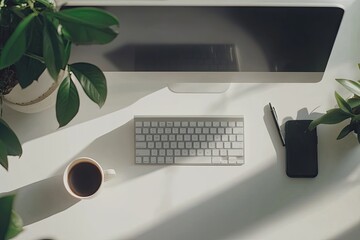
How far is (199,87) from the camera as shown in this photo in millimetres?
1218

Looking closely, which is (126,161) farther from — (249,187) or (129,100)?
(249,187)

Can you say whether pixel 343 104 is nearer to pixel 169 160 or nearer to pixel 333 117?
pixel 333 117

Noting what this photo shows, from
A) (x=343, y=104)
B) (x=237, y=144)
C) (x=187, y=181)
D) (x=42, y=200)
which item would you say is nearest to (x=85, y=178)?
(x=42, y=200)

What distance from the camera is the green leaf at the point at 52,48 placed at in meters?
0.71

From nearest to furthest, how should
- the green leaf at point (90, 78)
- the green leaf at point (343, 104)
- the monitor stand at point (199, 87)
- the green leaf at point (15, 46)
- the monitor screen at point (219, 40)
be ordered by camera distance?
the green leaf at point (15, 46)
the green leaf at point (90, 78)
the monitor screen at point (219, 40)
the green leaf at point (343, 104)
the monitor stand at point (199, 87)

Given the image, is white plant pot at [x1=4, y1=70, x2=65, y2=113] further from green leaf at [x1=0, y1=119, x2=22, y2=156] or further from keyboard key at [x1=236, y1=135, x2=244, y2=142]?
keyboard key at [x1=236, y1=135, x2=244, y2=142]

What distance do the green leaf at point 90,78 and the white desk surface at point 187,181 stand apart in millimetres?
334

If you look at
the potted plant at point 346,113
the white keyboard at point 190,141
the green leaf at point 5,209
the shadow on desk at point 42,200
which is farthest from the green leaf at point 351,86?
the green leaf at point 5,209

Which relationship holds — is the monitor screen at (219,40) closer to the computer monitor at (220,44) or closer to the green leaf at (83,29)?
the computer monitor at (220,44)

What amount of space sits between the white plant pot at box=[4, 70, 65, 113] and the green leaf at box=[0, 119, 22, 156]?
0.23 meters

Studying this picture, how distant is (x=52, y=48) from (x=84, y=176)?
49cm

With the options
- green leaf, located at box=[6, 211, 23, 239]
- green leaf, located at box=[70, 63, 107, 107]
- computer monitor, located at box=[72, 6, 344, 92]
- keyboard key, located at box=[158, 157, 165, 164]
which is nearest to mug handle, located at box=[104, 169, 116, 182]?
keyboard key, located at box=[158, 157, 165, 164]

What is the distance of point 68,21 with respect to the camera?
681 millimetres

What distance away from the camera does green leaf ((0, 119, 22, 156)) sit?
0.88 m
